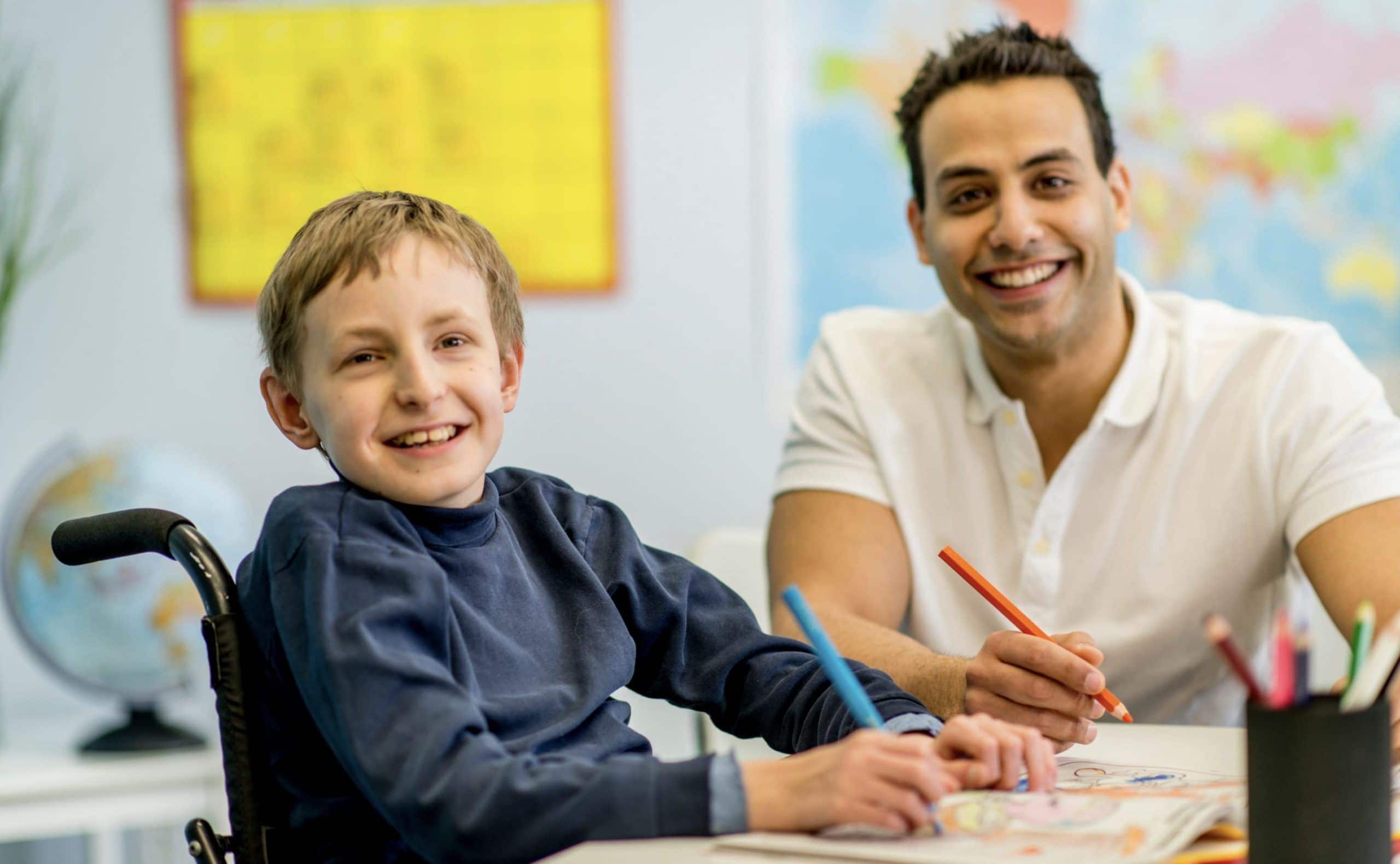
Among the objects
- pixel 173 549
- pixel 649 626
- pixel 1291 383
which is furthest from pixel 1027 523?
pixel 173 549

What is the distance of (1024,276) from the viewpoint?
1.62m

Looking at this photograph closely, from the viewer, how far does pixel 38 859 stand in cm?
245

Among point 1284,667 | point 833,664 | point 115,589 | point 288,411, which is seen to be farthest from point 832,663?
point 115,589

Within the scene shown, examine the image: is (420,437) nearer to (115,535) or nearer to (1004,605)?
(115,535)

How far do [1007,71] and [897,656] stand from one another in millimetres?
712

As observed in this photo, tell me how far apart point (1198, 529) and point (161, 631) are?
4.89 ft

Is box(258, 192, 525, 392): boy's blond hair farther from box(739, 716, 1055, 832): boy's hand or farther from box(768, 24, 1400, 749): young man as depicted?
box(768, 24, 1400, 749): young man

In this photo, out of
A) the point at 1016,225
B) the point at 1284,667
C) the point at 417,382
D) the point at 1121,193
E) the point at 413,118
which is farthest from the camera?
Result: the point at 413,118

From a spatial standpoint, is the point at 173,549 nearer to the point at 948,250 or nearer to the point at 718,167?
the point at 948,250

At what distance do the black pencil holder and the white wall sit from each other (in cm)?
193

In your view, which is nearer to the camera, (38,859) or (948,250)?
(948,250)

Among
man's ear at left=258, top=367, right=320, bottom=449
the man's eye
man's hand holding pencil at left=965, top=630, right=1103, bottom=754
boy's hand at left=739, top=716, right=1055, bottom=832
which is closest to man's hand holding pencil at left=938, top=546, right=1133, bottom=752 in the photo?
man's hand holding pencil at left=965, top=630, right=1103, bottom=754

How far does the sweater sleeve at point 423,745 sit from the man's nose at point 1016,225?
95 cm

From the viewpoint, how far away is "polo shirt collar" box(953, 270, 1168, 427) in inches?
63.6
